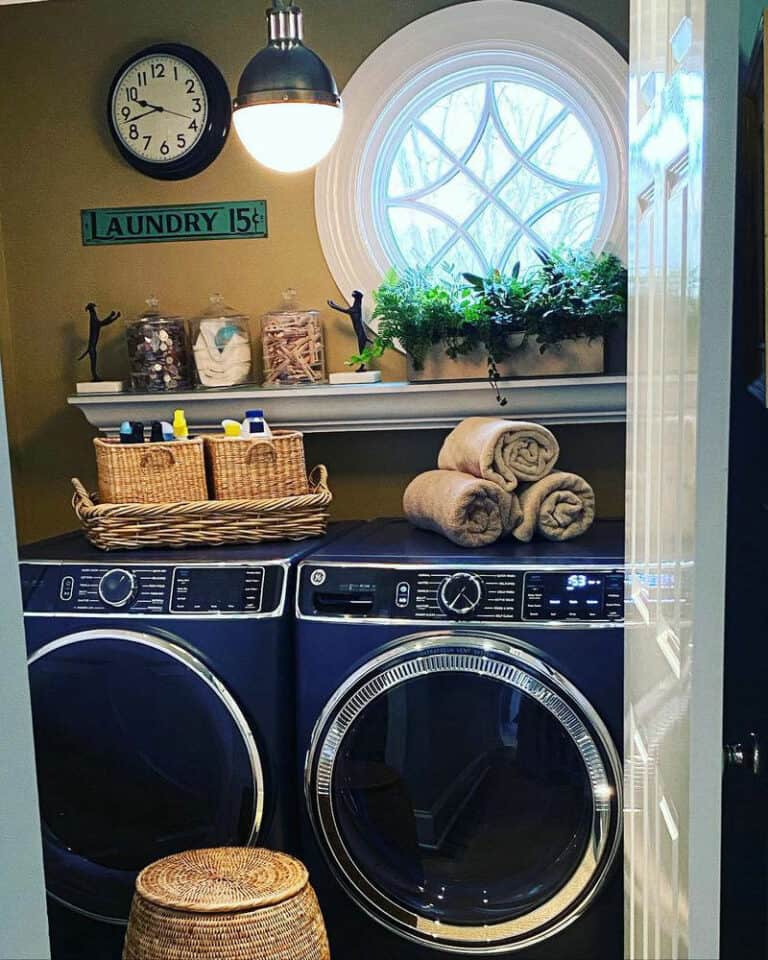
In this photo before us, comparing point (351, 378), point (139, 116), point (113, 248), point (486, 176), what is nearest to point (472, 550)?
point (351, 378)

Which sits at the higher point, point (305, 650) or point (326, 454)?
point (326, 454)

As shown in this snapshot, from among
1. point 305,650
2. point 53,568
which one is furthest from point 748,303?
point 53,568

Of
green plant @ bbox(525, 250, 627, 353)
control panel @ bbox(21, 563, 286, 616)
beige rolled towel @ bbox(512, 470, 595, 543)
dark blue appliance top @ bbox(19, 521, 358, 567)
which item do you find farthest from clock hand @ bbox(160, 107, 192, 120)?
beige rolled towel @ bbox(512, 470, 595, 543)

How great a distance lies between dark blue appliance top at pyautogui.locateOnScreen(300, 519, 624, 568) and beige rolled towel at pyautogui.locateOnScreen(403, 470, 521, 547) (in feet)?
0.11

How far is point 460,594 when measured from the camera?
7.98 ft

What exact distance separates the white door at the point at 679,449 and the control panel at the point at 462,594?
53cm

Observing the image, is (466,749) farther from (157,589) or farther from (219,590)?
(157,589)

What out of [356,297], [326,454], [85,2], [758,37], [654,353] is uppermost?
[85,2]

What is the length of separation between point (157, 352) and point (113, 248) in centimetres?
38

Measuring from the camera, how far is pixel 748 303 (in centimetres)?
229

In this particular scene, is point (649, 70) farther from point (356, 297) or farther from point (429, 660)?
point (356, 297)

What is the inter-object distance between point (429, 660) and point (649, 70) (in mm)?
1273

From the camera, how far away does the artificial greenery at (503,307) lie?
279 centimetres

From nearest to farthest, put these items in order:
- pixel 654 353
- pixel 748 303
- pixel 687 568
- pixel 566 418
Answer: pixel 687 568 → pixel 654 353 → pixel 748 303 → pixel 566 418
